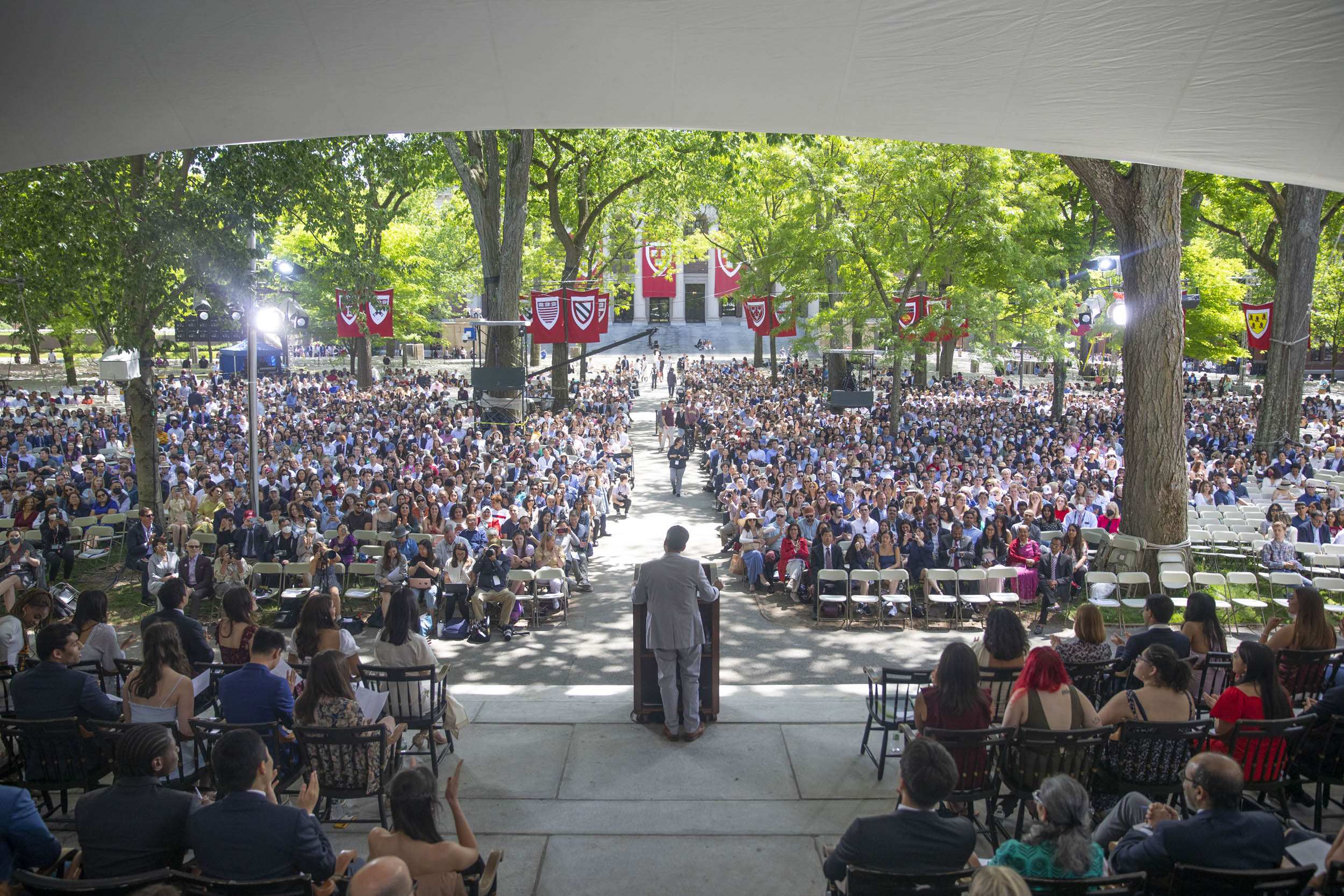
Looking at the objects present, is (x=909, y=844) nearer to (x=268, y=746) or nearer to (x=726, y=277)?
(x=268, y=746)

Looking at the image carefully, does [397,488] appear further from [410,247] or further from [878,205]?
[410,247]

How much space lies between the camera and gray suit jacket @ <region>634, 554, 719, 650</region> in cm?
644

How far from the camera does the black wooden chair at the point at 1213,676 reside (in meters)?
5.97

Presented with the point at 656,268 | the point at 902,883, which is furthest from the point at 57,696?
the point at 656,268

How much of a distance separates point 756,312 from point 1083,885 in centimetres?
3052

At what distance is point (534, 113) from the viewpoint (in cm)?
644

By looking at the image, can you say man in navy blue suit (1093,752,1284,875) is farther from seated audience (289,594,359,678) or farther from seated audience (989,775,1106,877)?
Result: seated audience (289,594,359,678)

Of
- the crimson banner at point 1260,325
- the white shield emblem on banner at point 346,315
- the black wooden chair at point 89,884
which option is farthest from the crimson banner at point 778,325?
the black wooden chair at point 89,884

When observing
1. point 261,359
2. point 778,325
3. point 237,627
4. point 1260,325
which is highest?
point 778,325

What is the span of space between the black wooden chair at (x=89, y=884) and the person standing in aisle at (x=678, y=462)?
17805 mm

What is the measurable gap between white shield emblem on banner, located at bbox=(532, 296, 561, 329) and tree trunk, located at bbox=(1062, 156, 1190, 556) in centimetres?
1348

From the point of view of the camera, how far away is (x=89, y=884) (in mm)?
3238

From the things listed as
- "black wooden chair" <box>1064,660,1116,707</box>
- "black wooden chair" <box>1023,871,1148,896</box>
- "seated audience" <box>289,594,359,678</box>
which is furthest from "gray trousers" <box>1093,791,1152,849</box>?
"seated audience" <box>289,594,359,678</box>

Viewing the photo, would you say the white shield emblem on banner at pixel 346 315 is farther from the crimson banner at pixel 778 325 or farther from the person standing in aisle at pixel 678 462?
the crimson banner at pixel 778 325
